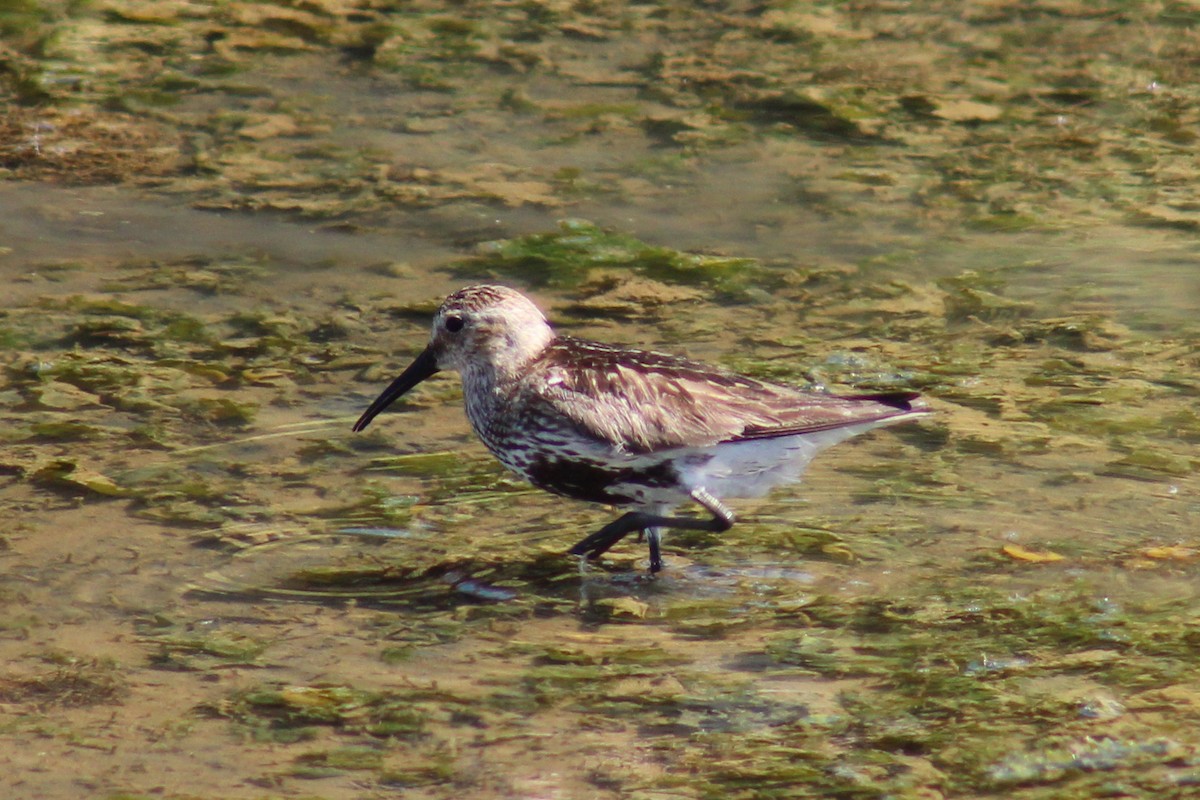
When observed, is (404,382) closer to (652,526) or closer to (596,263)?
(652,526)

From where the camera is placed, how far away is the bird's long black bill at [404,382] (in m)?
7.11

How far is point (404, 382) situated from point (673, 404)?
1339mm

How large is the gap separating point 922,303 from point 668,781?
4.45m

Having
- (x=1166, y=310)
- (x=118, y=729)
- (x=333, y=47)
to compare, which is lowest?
(x=118, y=729)

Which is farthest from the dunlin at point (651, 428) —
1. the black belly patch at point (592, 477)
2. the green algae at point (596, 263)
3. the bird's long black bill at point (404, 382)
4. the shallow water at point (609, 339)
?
the green algae at point (596, 263)

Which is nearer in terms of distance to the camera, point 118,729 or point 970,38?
point 118,729

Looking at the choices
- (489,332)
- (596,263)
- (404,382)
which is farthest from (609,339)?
(489,332)

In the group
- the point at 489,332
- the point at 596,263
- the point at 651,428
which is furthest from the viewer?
the point at 596,263

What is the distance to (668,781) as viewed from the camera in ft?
16.3

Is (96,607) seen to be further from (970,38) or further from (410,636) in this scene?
(970,38)

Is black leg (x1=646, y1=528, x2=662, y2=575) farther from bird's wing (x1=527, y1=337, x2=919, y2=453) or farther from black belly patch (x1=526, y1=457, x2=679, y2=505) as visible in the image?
bird's wing (x1=527, y1=337, x2=919, y2=453)

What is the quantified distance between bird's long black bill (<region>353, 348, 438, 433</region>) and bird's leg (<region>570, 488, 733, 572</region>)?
1052mm

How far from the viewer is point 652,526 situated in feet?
21.5


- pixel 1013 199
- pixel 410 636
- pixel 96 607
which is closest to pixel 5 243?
pixel 96 607
